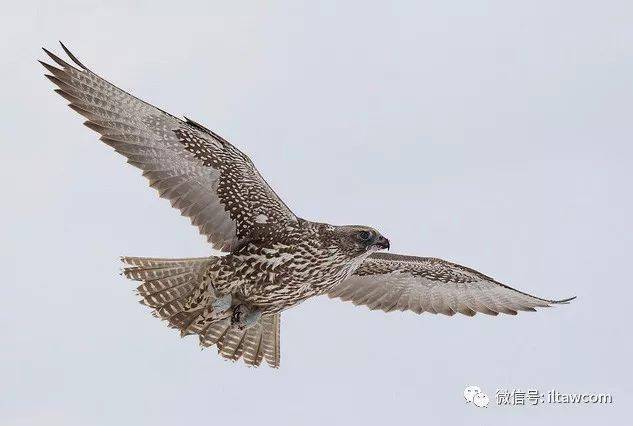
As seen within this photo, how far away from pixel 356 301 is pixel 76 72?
18.0ft

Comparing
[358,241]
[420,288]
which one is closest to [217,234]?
[358,241]

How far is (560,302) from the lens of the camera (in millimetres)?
19609

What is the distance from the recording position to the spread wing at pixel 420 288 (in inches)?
821

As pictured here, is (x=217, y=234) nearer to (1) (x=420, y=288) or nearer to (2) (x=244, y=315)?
(2) (x=244, y=315)

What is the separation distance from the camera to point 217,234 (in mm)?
19719

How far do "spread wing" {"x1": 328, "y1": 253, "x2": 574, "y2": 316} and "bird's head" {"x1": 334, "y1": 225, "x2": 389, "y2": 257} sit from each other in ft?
6.17

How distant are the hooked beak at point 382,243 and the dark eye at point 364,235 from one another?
0.13 metres

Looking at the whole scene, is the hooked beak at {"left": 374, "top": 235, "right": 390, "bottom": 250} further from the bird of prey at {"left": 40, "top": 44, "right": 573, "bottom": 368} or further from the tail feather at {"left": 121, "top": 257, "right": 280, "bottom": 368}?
the tail feather at {"left": 121, "top": 257, "right": 280, "bottom": 368}

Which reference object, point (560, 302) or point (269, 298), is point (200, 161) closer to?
point (269, 298)

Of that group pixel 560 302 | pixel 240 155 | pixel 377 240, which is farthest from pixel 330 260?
pixel 560 302

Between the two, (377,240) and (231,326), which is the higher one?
(377,240)

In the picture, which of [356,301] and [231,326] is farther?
[356,301]

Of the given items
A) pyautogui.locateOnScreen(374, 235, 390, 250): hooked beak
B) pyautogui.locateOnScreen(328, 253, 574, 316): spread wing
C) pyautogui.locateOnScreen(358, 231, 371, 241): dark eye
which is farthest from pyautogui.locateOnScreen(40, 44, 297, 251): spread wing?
pyautogui.locateOnScreen(328, 253, 574, 316): spread wing

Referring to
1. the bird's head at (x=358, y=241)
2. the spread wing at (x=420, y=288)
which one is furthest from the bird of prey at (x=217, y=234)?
the spread wing at (x=420, y=288)
